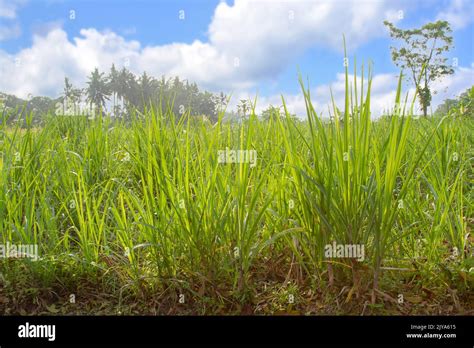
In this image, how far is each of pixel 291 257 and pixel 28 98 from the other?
2.30m

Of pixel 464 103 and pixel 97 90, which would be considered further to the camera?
pixel 464 103

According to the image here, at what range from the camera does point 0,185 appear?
252cm

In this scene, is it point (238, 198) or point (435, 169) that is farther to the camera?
point (435, 169)

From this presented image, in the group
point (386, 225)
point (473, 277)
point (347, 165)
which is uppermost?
point (347, 165)

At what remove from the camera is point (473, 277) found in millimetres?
2057

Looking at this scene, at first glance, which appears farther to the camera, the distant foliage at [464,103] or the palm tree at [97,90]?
the distant foliage at [464,103]

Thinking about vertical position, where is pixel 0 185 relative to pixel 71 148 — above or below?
below

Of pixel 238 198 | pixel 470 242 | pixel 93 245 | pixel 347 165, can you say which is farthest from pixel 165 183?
pixel 470 242

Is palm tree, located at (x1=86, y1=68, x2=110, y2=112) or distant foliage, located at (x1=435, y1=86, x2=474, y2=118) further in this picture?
distant foliage, located at (x1=435, y1=86, x2=474, y2=118)

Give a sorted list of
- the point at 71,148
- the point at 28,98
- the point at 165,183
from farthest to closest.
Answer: the point at 71,148 < the point at 28,98 < the point at 165,183

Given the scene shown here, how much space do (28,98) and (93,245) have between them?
1412 millimetres
